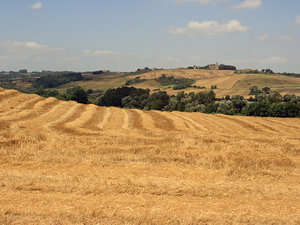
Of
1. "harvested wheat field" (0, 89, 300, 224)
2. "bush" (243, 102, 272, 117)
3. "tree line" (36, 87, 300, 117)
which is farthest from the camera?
"bush" (243, 102, 272, 117)

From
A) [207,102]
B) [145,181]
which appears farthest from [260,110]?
[145,181]

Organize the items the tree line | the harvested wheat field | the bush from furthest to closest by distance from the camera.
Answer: the bush
the tree line
the harvested wheat field

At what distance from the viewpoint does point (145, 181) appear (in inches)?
466

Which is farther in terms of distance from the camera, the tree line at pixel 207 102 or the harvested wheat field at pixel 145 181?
the tree line at pixel 207 102

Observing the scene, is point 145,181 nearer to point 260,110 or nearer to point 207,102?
point 260,110

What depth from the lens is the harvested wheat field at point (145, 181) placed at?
896 centimetres

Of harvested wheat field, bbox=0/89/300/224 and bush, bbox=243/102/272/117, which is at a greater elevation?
harvested wheat field, bbox=0/89/300/224

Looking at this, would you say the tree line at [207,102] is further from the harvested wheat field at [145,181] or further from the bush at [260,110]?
the harvested wheat field at [145,181]

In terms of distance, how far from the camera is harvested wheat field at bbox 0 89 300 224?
8961mm

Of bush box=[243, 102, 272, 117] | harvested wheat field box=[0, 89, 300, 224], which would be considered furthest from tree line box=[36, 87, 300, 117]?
harvested wheat field box=[0, 89, 300, 224]

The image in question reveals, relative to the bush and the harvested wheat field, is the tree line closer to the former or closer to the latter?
the bush

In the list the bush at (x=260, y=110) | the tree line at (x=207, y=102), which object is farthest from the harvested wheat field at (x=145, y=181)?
the tree line at (x=207, y=102)

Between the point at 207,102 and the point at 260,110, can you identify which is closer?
the point at 260,110

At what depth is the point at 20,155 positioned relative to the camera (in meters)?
15.1
